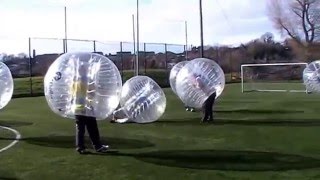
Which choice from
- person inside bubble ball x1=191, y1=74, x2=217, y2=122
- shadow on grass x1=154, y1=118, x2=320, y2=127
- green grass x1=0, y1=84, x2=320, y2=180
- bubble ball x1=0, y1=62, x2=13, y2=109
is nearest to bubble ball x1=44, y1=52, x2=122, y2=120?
green grass x1=0, y1=84, x2=320, y2=180

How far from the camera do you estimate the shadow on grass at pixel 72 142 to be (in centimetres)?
1181

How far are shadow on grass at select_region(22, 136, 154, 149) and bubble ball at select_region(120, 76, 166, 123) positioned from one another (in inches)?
65.4

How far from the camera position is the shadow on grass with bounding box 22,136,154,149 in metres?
11.8

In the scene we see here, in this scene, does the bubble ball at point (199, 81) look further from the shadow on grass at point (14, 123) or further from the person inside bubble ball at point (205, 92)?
the shadow on grass at point (14, 123)

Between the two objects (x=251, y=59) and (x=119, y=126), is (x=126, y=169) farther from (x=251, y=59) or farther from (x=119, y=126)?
(x=251, y=59)

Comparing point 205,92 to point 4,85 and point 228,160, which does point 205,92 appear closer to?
point 4,85

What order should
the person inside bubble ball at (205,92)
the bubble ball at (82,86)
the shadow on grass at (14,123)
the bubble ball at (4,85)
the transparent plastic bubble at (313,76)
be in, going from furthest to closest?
the transparent plastic bubble at (313,76), the shadow on grass at (14,123), the person inside bubble ball at (205,92), the bubble ball at (4,85), the bubble ball at (82,86)

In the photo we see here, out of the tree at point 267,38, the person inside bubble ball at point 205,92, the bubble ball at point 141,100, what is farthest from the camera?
the tree at point 267,38

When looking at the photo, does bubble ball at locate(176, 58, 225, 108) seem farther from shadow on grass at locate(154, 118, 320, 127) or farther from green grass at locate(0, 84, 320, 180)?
green grass at locate(0, 84, 320, 180)

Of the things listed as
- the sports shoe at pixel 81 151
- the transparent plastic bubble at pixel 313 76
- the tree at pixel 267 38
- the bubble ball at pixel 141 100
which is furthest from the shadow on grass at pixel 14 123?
the tree at pixel 267 38

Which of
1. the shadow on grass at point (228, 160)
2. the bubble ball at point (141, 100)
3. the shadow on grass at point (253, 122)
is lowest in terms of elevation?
the shadow on grass at point (228, 160)

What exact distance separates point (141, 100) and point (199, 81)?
2.25 meters

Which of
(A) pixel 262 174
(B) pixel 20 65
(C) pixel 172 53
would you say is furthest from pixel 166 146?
(C) pixel 172 53

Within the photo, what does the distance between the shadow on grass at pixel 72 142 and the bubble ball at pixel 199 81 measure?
12.5 feet
